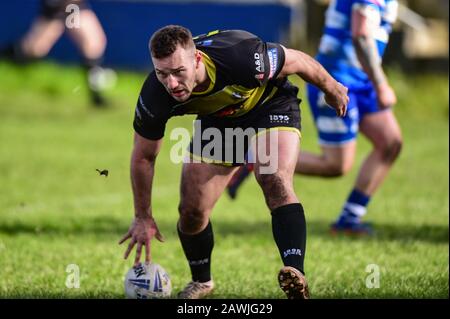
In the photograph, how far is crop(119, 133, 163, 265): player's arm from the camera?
5395 mm

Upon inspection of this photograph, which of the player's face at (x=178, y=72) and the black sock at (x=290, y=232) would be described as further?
the black sock at (x=290, y=232)

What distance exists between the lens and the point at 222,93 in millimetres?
5398

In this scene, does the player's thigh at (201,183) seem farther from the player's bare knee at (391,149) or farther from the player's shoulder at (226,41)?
the player's bare knee at (391,149)

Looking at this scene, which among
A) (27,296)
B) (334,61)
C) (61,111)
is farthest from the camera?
(61,111)

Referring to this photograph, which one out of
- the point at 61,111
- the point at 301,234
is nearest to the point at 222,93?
the point at 301,234

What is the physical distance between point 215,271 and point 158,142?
1.78m

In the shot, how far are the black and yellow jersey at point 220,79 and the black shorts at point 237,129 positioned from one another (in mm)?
251

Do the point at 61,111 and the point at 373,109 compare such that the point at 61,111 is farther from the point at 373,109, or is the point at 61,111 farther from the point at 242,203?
the point at 373,109

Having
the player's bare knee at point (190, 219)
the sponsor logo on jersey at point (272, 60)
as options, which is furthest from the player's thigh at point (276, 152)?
the player's bare knee at point (190, 219)

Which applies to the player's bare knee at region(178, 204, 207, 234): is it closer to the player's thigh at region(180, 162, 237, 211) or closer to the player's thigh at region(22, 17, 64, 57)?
the player's thigh at region(180, 162, 237, 211)

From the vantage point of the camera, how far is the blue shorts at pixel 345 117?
801cm

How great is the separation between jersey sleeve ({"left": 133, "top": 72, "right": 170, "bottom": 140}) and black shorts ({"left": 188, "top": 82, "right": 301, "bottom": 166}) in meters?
0.53

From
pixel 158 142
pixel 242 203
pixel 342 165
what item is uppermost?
pixel 158 142

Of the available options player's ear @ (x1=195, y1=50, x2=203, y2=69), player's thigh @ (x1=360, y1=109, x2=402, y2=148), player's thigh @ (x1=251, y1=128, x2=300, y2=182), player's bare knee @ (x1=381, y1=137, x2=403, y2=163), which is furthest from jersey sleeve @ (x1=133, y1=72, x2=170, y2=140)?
player's bare knee @ (x1=381, y1=137, x2=403, y2=163)
